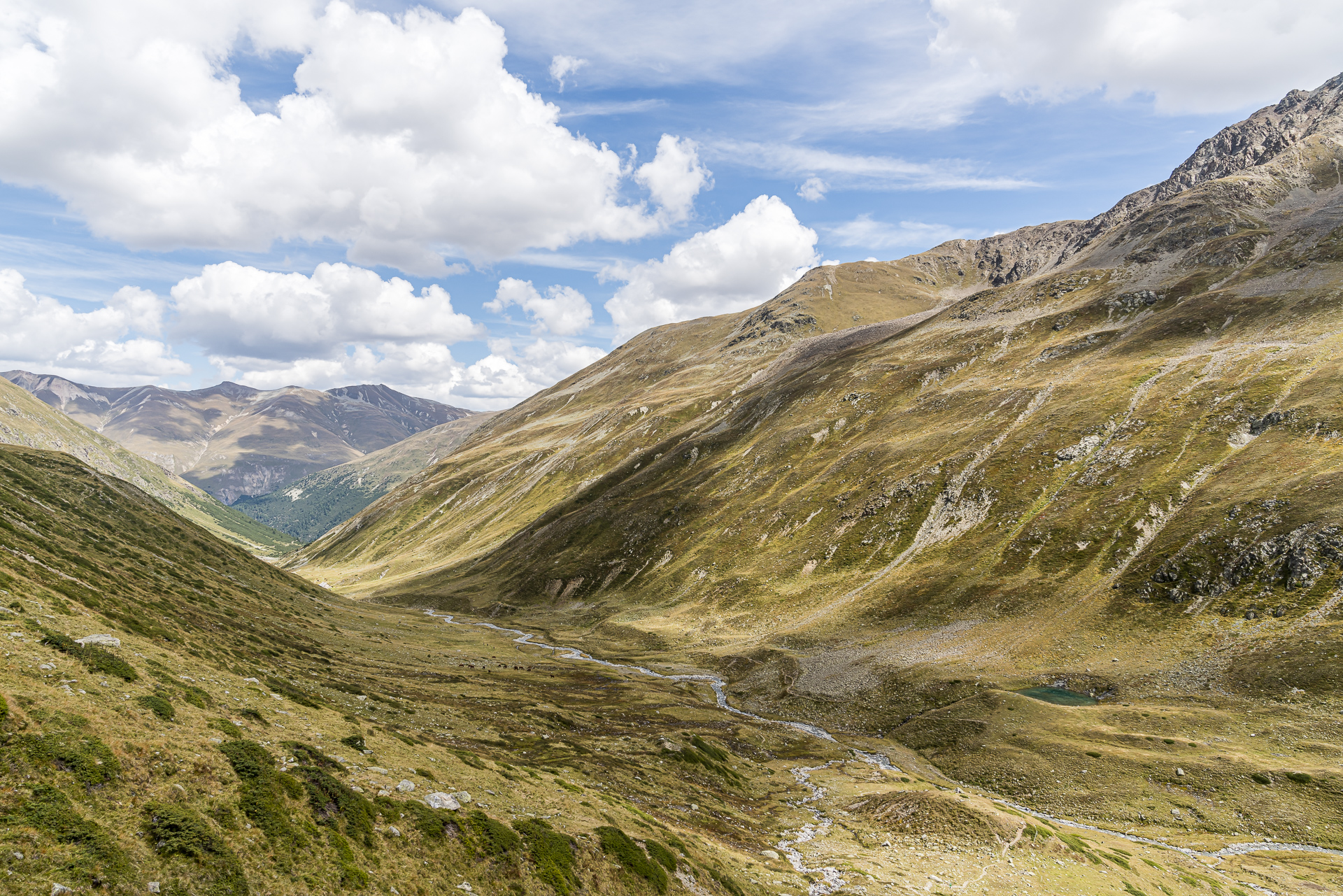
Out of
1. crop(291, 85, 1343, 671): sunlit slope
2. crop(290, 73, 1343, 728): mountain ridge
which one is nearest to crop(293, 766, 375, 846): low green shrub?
crop(290, 73, 1343, 728): mountain ridge

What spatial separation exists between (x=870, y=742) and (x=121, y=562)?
3506 inches

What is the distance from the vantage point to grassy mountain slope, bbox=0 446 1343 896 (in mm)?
18062

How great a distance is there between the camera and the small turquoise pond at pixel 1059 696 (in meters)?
71.2

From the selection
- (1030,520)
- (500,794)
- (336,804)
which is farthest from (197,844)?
(1030,520)

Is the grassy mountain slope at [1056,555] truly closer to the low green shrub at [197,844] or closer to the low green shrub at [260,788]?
Answer: the low green shrub at [260,788]

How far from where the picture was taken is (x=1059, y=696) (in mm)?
73438

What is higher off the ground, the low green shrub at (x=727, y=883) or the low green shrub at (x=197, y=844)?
the low green shrub at (x=197, y=844)

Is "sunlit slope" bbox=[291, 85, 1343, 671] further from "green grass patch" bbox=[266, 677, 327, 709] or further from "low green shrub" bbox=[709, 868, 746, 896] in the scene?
"green grass patch" bbox=[266, 677, 327, 709]

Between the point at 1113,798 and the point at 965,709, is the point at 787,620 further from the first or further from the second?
the point at 1113,798

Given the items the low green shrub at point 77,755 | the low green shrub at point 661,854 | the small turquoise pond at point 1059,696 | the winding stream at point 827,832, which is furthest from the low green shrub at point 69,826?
the small turquoise pond at point 1059,696

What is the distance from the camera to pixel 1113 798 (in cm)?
5481

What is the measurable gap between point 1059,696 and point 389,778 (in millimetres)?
77880

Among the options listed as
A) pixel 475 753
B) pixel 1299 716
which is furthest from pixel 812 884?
pixel 1299 716

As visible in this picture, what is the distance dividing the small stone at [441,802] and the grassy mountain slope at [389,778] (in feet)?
2.21
